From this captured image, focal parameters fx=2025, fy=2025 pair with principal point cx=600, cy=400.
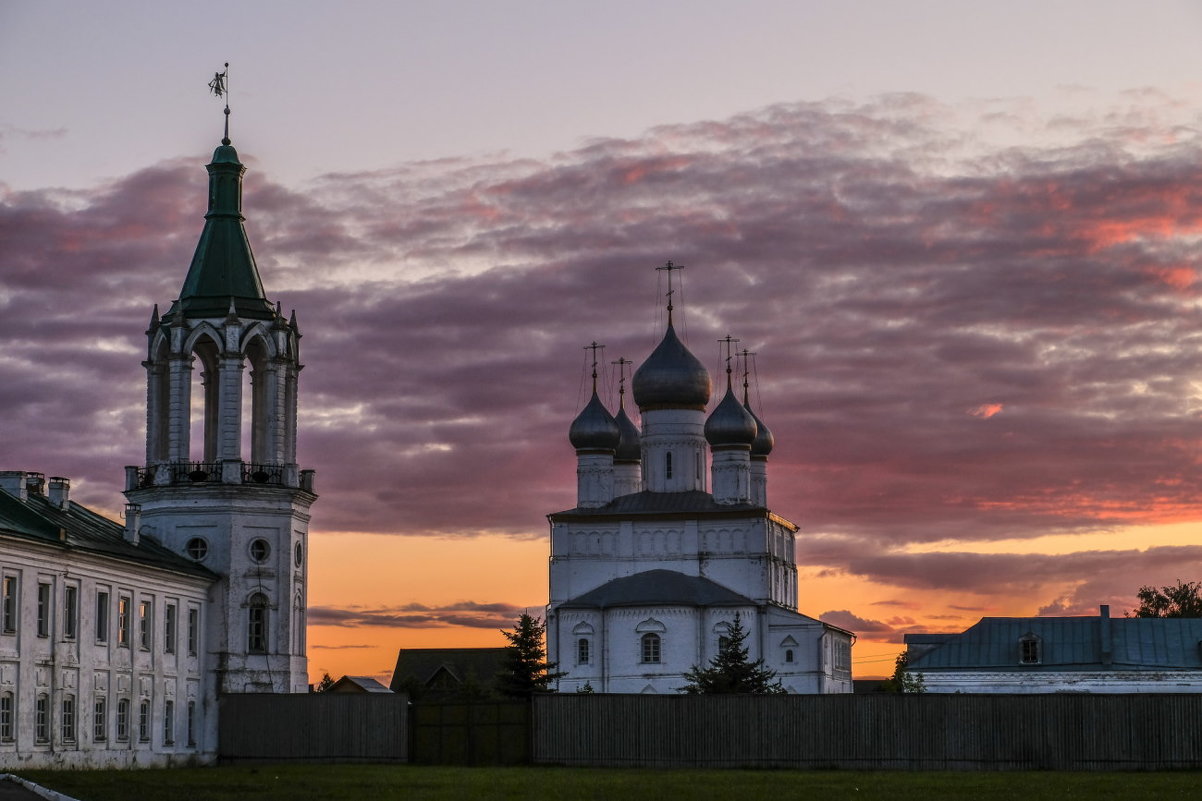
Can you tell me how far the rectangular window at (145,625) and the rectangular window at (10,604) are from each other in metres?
6.49

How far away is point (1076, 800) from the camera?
1319 inches

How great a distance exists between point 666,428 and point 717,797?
68.7m

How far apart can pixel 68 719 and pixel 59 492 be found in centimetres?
760

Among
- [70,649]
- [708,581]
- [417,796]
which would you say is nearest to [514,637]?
[708,581]

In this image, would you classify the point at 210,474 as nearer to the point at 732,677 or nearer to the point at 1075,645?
the point at 732,677

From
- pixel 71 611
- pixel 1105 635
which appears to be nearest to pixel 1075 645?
pixel 1105 635

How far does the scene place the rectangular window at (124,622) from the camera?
49062mm

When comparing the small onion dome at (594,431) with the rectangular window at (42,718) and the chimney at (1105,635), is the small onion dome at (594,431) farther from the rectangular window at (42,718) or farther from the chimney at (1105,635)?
the rectangular window at (42,718)

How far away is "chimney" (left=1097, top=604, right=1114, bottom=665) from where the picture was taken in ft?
266

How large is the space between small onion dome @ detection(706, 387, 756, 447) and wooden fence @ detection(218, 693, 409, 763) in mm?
51067

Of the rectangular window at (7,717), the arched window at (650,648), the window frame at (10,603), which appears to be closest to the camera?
the rectangular window at (7,717)

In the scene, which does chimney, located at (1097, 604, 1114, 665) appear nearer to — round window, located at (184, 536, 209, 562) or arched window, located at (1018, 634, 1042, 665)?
arched window, located at (1018, 634, 1042, 665)

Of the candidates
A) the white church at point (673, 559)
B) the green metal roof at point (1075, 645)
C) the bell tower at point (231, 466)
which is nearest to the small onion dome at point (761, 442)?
the white church at point (673, 559)

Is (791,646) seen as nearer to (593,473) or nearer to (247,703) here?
(593,473)
